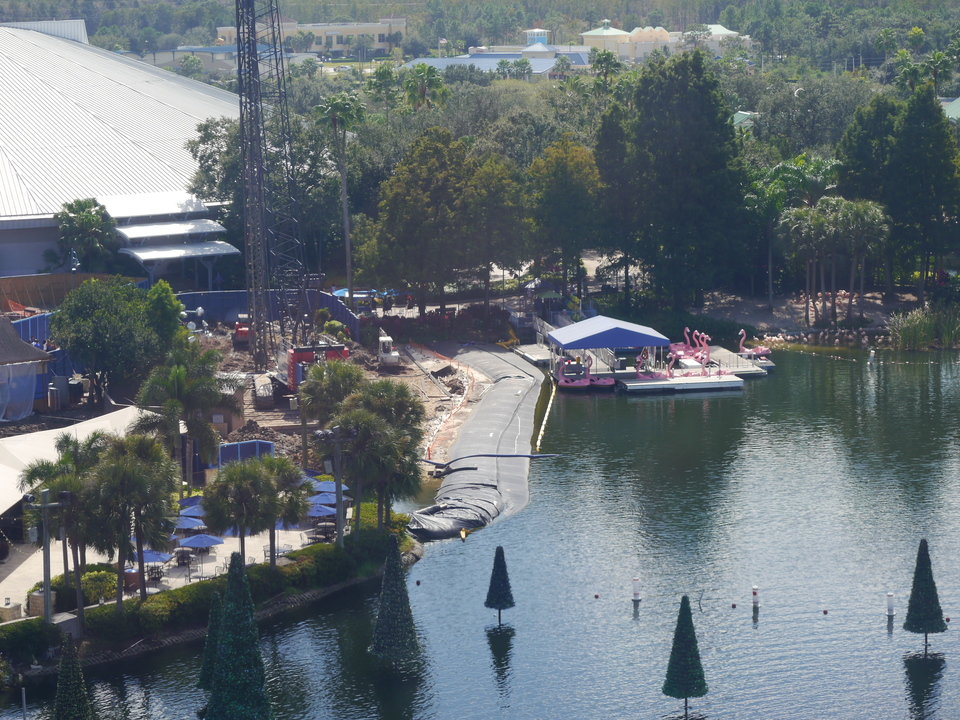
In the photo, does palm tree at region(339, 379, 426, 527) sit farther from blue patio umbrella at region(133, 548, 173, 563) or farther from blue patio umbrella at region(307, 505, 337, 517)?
blue patio umbrella at region(133, 548, 173, 563)

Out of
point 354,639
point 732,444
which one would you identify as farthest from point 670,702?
point 732,444

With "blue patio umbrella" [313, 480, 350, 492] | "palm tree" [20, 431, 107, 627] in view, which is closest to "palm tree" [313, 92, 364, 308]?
"blue patio umbrella" [313, 480, 350, 492]

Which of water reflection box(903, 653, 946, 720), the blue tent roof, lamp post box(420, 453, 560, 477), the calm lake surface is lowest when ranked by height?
water reflection box(903, 653, 946, 720)

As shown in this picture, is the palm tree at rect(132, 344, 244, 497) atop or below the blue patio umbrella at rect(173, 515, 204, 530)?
atop

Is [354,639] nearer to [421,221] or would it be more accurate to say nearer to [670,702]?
[670,702]

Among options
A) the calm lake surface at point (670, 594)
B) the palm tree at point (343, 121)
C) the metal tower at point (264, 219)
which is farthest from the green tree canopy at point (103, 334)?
the palm tree at point (343, 121)

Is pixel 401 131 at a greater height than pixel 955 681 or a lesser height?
greater

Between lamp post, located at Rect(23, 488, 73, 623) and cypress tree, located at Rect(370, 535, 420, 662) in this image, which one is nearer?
lamp post, located at Rect(23, 488, 73, 623)
